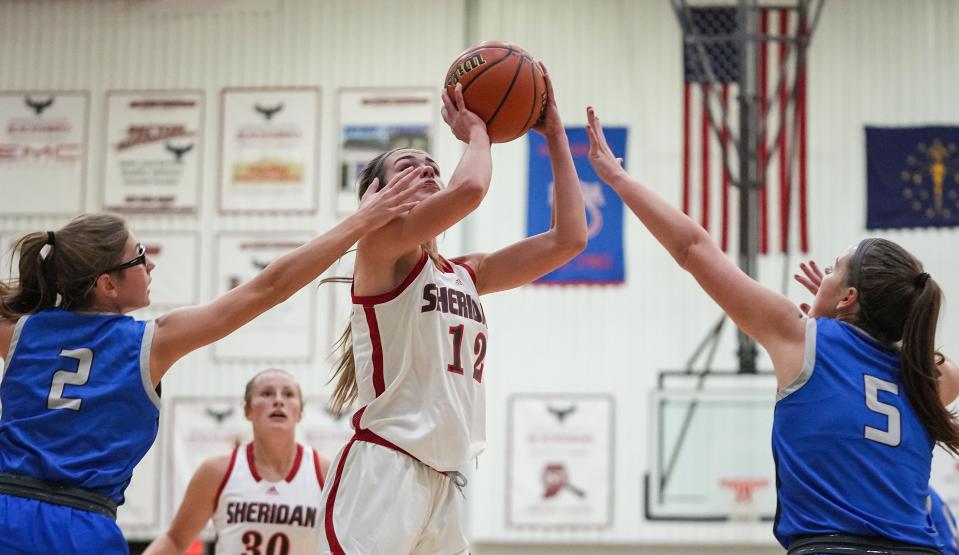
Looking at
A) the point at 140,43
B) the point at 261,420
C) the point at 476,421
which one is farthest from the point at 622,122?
the point at 476,421

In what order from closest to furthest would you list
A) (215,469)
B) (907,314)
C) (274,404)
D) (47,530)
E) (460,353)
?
(47,530) → (907,314) → (460,353) → (215,469) → (274,404)

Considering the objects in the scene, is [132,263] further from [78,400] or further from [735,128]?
[735,128]

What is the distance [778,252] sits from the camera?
11.6m

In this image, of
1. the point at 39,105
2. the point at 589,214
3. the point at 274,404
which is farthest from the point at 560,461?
the point at 39,105

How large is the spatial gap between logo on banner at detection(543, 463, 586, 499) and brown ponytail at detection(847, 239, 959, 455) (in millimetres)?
7837

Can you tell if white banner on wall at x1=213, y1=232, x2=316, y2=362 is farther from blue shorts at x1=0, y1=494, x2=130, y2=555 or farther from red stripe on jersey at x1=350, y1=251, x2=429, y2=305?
blue shorts at x1=0, y1=494, x2=130, y2=555

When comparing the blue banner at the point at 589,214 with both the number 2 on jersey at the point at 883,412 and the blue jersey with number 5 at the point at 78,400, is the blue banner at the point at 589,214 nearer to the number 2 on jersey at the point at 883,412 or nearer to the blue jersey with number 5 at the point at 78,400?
the number 2 on jersey at the point at 883,412

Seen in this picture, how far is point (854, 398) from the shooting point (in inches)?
133

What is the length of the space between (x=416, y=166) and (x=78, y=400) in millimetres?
1344

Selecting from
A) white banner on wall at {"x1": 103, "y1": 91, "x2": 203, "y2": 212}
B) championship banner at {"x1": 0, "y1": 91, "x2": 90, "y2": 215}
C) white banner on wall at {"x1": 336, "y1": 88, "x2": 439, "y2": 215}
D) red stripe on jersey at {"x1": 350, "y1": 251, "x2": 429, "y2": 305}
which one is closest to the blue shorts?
red stripe on jersey at {"x1": 350, "y1": 251, "x2": 429, "y2": 305}

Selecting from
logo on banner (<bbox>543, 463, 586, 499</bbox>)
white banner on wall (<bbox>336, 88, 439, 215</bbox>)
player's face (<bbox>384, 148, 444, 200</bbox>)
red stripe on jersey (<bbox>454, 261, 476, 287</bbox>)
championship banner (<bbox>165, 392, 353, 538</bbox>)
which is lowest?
logo on banner (<bbox>543, 463, 586, 499</bbox>)

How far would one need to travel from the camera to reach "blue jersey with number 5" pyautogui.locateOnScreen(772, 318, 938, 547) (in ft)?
10.8

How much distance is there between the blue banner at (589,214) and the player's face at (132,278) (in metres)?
8.03

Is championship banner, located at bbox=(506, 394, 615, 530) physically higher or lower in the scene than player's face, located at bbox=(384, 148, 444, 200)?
lower
